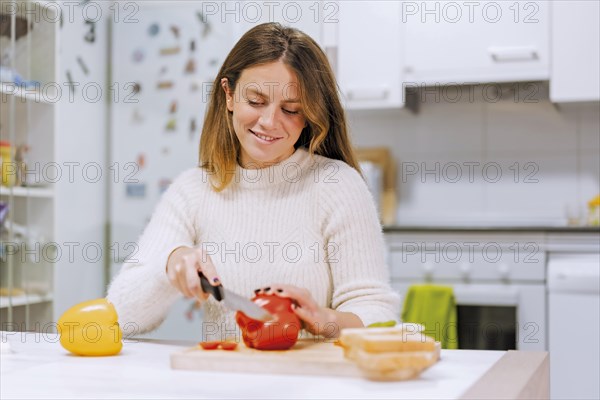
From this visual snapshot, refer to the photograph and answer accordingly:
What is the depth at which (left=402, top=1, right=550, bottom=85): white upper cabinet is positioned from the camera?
297cm

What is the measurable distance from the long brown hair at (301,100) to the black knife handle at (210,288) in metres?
0.51

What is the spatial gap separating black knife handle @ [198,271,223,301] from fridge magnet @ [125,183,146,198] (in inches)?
95.7

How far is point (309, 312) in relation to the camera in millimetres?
1141

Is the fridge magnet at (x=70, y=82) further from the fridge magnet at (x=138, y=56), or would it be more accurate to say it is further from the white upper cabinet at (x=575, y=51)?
the white upper cabinet at (x=575, y=51)

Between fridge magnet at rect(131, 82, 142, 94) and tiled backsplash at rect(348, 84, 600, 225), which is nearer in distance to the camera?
tiled backsplash at rect(348, 84, 600, 225)

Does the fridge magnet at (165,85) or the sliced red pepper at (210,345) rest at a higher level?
the fridge magnet at (165,85)

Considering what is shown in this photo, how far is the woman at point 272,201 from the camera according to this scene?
1503 mm

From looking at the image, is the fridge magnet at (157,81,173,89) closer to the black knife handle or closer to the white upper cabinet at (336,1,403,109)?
the white upper cabinet at (336,1,403,109)

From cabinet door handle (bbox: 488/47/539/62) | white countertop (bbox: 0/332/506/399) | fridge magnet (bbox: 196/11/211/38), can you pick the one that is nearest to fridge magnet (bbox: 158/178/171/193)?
fridge magnet (bbox: 196/11/211/38)

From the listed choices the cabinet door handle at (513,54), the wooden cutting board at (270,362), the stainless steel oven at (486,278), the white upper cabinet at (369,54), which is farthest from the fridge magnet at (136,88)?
the wooden cutting board at (270,362)

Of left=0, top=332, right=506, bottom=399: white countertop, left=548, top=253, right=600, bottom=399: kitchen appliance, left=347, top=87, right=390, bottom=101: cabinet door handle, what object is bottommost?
left=548, top=253, right=600, bottom=399: kitchen appliance

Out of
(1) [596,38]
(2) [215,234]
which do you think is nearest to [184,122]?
(1) [596,38]

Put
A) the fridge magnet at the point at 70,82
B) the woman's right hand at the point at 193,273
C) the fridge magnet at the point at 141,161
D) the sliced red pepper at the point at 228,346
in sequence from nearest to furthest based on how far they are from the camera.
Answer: the sliced red pepper at the point at 228,346
the woman's right hand at the point at 193,273
the fridge magnet at the point at 70,82
the fridge magnet at the point at 141,161

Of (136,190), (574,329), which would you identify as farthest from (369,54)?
(574,329)
